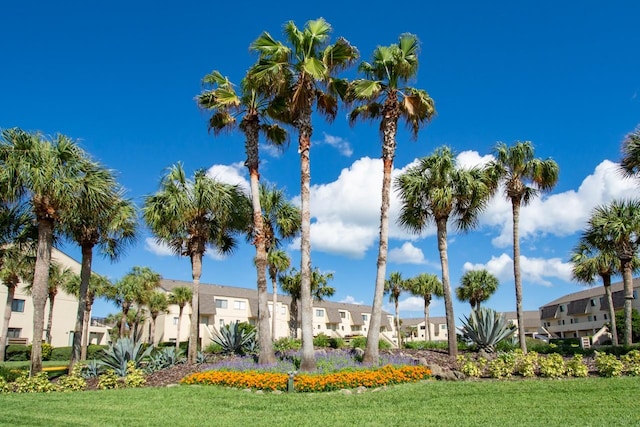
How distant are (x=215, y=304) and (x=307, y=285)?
42721 mm

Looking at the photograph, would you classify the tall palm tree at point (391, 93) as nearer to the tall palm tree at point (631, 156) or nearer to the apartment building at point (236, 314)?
the tall palm tree at point (631, 156)

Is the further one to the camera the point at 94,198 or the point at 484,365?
the point at 94,198

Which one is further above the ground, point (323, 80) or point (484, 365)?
point (323, 80)

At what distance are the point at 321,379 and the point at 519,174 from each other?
1446cm

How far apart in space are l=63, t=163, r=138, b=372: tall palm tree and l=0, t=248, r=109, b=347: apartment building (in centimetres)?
2242

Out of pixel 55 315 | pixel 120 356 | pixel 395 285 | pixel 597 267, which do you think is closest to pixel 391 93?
pixel 120 356

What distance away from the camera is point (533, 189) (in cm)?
2170

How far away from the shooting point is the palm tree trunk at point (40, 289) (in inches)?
600

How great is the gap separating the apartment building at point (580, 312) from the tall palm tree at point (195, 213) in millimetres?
48886

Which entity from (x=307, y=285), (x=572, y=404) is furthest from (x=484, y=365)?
(x=307, y=285)

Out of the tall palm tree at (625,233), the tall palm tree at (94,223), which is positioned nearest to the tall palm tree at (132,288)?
the tall palm tree at (94,223)

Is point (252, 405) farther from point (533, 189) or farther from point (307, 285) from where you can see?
point (533, 189)

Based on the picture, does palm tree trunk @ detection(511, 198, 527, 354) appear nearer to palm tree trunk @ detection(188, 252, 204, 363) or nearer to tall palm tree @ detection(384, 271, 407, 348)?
palm tree trunk @ detection(188, 252, 204, 363)

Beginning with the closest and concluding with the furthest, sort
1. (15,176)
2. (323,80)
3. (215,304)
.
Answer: (15,176) → (323,80) → (215,304)
